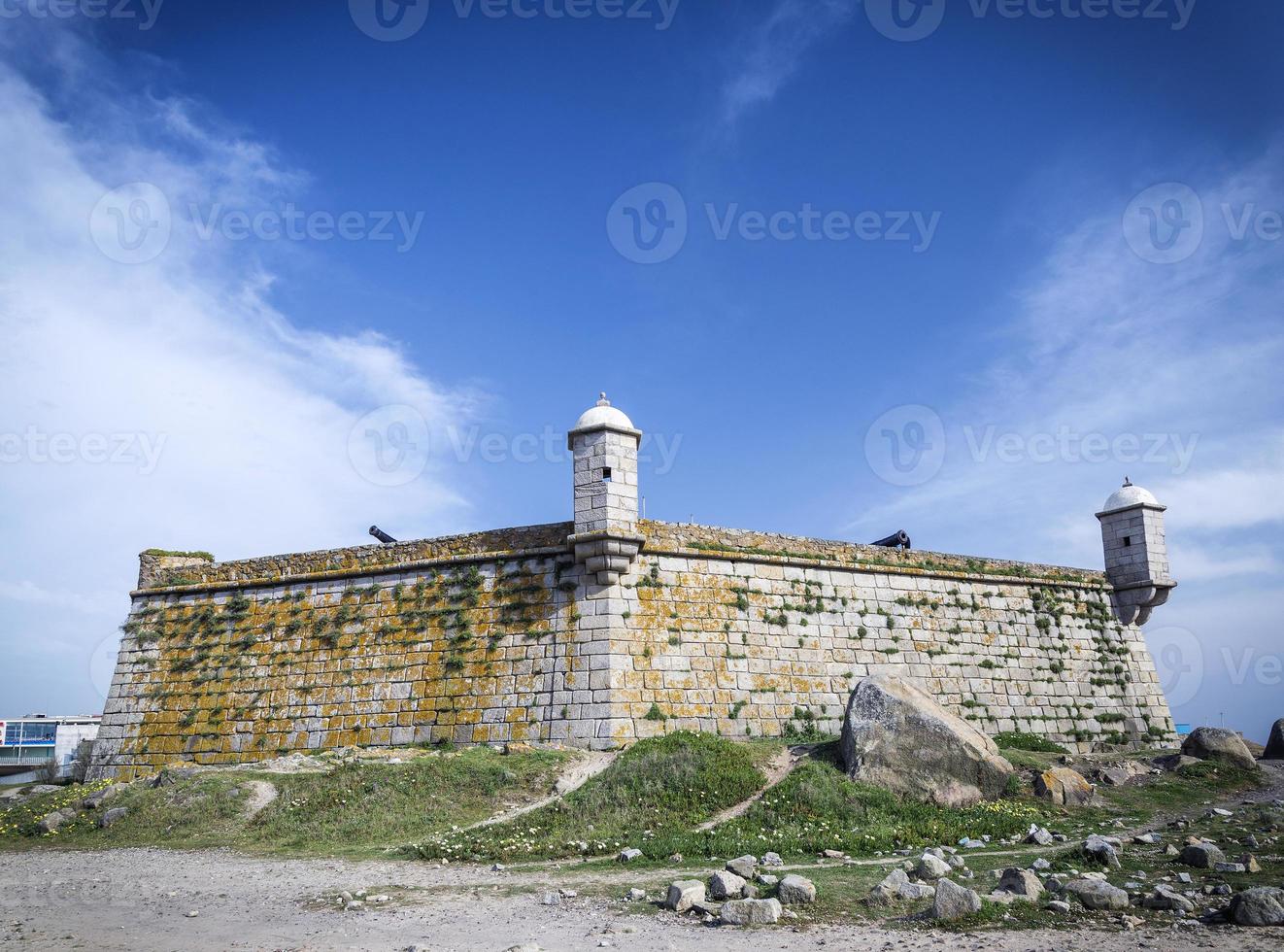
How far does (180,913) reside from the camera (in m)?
10.2

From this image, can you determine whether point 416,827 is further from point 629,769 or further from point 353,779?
point 629,769

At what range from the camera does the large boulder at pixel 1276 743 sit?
23.6 m

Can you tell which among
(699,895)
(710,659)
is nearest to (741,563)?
(710,659)

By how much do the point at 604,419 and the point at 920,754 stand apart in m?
10.6

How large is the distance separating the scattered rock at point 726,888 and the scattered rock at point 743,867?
637 millimetres

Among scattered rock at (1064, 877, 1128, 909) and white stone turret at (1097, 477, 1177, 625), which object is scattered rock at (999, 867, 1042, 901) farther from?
white stone turret at (1097, 477, 1177, 625)

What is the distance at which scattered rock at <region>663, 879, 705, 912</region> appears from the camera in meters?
9.51


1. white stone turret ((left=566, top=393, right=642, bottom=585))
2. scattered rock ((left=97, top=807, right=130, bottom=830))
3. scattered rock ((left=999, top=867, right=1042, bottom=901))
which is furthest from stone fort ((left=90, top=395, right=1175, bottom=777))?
scattered rock ((left=999, top=867, right=1042, bottom=901))

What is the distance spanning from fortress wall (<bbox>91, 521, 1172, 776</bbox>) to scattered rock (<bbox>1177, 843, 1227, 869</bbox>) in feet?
38.4

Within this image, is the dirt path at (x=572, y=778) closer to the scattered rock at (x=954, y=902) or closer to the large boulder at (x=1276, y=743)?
the scattered rock at (x=954, y=902)

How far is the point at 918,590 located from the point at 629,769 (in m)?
12.8

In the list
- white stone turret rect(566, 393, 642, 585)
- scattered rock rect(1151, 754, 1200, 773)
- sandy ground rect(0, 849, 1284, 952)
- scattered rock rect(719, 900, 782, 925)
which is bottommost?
sandy ground rect(0, 849, 1284, 952)

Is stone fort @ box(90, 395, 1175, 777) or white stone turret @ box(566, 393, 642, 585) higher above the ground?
white stone turret @ box(566, 393, 642, 585)

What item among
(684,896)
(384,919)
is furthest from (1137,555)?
(384,919)
